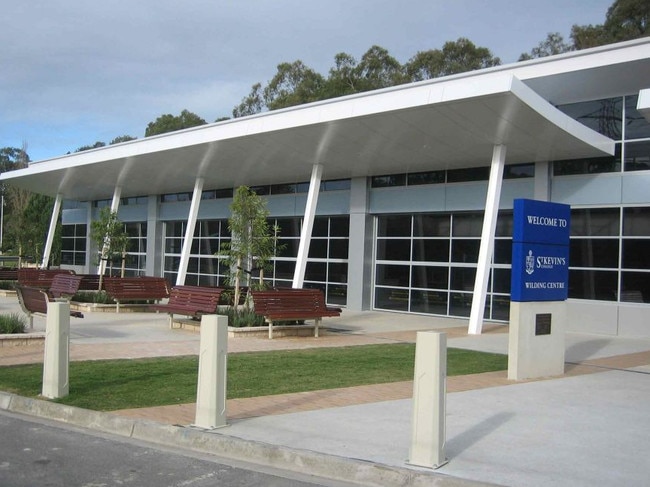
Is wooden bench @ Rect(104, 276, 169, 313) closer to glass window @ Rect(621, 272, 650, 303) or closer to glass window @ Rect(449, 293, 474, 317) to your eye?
glass window @ Rect(449, 293, 474, 317)

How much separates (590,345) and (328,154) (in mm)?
9681

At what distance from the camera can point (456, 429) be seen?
22.9 feet

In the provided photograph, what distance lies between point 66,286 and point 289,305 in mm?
10099

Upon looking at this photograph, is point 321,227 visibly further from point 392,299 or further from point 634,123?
point 634,123

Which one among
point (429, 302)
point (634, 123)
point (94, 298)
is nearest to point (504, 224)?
point (429, 302)

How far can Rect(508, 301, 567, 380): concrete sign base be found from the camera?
10141 millimetres

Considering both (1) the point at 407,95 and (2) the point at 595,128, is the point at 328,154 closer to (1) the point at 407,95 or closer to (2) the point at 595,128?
(1) the point at 407,95

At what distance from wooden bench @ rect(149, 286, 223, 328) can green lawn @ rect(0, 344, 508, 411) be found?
11.1 feet

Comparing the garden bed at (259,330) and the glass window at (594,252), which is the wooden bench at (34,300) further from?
the glass window at (594,252)

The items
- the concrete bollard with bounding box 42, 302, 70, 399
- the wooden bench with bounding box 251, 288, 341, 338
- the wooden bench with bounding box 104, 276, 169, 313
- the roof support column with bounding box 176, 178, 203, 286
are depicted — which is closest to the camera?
the concrete bollard with bounding box 42, 302, 70, 399

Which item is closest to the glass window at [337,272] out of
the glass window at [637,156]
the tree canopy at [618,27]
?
the glass window at [637,156]

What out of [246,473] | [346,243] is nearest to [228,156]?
[346,243]

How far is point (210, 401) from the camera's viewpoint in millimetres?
6797

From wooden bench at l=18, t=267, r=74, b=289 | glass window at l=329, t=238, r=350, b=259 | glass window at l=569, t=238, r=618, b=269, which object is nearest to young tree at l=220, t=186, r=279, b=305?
glass window at l=569, t=238, r=618, b=269
